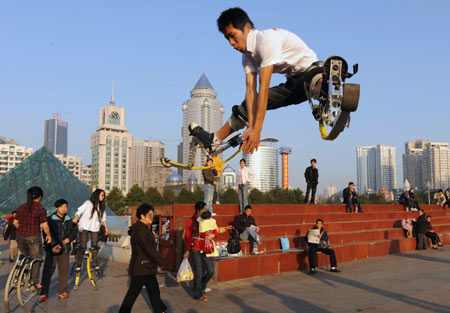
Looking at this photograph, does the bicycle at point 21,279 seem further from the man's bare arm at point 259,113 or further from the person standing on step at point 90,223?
the man's bare arm at point 259,113

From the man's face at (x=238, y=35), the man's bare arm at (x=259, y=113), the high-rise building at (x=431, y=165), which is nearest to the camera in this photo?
the man's bare arm at (x=259, y=113)

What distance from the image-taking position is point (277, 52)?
10.1 feet

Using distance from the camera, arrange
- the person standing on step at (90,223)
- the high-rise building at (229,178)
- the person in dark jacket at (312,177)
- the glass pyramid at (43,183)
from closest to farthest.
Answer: the person standing on step at (90,223) < the person in dark jacket at (312,177) < the glass pyramid at (43,183) < the high-rise building at (229,178)

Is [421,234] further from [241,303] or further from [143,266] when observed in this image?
[143,266]

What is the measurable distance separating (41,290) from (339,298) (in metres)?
5.95

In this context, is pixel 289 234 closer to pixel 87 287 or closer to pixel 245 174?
pixel 245 174

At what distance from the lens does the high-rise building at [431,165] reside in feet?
493

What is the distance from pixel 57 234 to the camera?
7.81m

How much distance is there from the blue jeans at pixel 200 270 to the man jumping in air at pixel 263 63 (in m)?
4.81

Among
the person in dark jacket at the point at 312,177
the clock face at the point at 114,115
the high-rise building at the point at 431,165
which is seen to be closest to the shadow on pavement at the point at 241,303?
the person in dark jacket at the point at 312,177

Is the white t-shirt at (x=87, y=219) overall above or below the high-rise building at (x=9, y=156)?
below

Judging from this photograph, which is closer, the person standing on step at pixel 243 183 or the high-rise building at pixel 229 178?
the person standing on step at pixel 243 183

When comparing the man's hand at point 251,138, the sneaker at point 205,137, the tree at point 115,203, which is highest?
the sneaker at point 205,137

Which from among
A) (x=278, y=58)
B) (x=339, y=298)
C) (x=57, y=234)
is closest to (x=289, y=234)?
(x=339, y=298)
